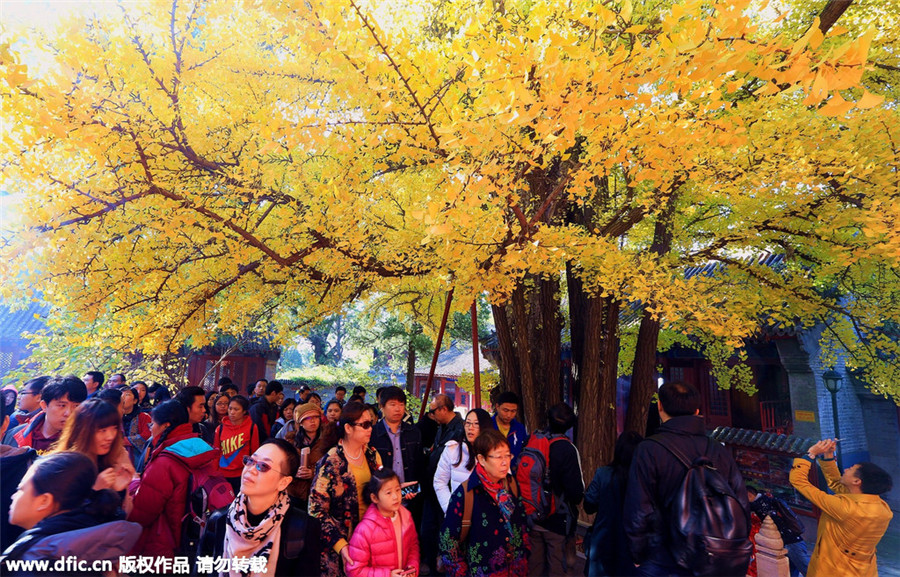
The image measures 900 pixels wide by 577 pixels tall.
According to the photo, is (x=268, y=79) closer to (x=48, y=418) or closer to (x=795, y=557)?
(x=48, y=418)

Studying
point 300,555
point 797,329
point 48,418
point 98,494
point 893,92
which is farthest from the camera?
point 797,329

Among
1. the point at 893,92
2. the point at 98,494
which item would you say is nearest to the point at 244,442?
the point at 98,494

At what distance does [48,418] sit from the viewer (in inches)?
148

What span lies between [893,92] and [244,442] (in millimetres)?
8307

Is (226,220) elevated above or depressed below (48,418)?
above

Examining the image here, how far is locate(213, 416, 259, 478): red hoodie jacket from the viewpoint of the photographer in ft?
15.0

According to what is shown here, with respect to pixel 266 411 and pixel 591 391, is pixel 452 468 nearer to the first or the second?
pixel 266 411

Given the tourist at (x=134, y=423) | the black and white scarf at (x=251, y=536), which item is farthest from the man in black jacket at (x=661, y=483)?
the tourist at (x=134, y=423)

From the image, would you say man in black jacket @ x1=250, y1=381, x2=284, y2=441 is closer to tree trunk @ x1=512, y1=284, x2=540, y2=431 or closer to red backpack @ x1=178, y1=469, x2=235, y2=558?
red backpack @ x1=178, y1=469, x2=235, y2=558

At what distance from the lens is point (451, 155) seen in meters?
3.00

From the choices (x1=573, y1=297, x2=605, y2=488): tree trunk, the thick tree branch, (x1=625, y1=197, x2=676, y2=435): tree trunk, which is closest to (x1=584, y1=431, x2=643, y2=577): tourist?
(x1=573, y1=297, x2=605, y2=488): tree trunk

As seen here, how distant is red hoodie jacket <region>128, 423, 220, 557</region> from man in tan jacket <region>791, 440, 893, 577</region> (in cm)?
458

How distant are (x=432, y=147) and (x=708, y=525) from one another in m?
3.11

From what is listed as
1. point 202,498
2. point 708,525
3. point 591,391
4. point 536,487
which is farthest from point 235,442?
point 591,391
